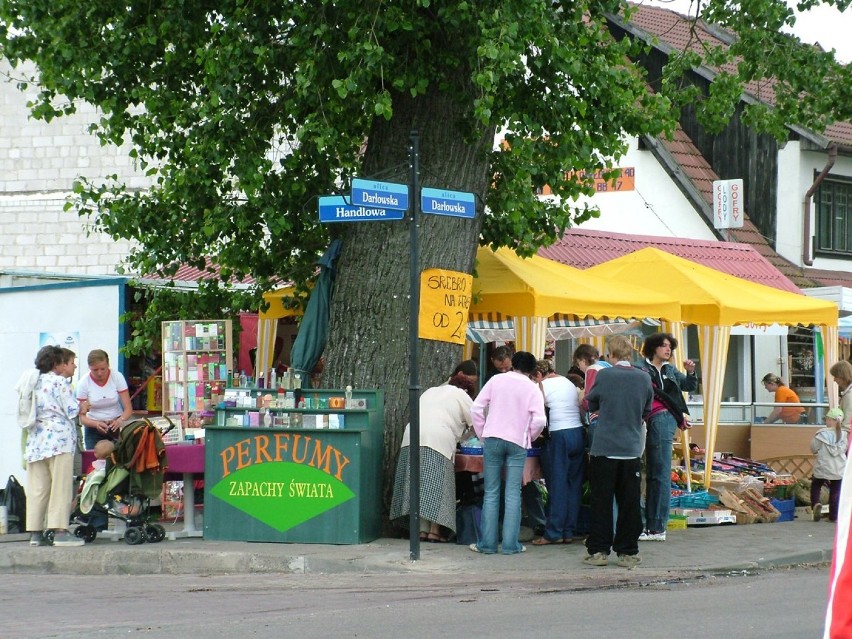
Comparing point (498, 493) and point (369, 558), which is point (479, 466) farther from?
point (369, 558)

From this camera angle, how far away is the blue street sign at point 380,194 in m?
10.7

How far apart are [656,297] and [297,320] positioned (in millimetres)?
4294

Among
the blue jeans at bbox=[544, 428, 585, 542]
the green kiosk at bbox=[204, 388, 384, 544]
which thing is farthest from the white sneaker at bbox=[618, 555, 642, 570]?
the green kiosk at bbox=[204, 388, 384, 544]

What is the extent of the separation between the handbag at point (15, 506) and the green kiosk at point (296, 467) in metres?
2.81

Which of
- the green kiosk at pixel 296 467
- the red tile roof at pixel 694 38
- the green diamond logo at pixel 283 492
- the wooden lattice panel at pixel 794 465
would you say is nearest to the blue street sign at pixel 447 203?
the green kiosk at pixel 296 467

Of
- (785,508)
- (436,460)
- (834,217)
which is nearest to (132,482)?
(436,460)

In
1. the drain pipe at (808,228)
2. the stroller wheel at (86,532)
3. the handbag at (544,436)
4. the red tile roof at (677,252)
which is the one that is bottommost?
the stroller wheel at (86,532)

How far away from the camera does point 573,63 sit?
12.4m

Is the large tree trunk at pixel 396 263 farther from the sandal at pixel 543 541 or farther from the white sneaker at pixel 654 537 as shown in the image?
the white sneaker at pixel 654 537

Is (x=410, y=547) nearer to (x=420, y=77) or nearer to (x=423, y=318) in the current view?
(x=423, y=318)

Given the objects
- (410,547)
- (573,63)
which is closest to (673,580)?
(410,547)

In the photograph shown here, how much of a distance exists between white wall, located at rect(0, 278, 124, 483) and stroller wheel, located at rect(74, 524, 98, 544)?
3.14m

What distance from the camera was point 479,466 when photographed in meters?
12.2

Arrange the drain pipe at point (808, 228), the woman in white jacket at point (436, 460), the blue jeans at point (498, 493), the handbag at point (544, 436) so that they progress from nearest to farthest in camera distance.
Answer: the blue jeans at point (498, 493), the woman in white jacket at point (436, 460), the handbag at point (544, 436), the drain pipe at point (808, 228)
